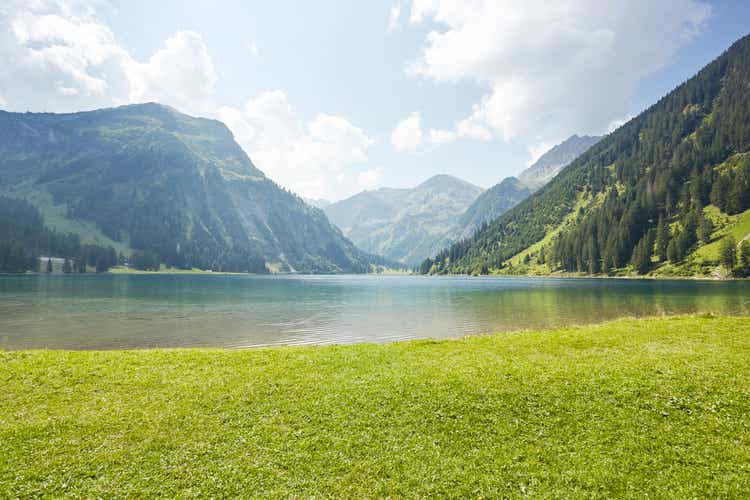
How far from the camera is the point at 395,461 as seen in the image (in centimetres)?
1234

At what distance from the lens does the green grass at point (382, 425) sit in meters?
11.4

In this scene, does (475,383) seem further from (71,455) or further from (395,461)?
(71,455)

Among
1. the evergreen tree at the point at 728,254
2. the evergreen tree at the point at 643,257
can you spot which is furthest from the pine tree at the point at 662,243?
the evergreen tree at the point at 728,254

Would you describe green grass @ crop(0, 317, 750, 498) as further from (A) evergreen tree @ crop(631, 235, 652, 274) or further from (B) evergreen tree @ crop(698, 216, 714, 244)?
(A) evergreen tree @ crop(631, 235, 652, 274)

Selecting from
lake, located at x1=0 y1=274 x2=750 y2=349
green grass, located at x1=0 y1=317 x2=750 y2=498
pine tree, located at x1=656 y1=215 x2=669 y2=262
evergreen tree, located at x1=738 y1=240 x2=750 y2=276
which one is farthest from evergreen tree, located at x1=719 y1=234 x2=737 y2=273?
green grass, located at x1=0 y1=317 x2=750 y2=498

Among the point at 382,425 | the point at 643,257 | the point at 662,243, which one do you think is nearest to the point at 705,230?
the point at 662,243

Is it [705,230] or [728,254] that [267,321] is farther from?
[705,230]

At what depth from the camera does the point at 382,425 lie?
1435 cm

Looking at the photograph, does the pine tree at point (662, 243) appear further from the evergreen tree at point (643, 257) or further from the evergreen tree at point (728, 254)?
the evergreen tree at point (728, 254)

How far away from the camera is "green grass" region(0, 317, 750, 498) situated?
37.3 feet

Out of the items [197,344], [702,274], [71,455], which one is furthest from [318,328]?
[702,274]

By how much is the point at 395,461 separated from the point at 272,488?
4.03 metres

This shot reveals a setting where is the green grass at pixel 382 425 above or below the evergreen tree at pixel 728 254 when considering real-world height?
below

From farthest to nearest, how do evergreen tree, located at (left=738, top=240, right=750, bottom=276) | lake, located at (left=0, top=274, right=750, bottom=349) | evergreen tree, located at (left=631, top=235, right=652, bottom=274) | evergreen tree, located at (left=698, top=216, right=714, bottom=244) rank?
evergreen tree, located at (left=631, top=235, right=652, bottom=274)
evergreen tree, located at (left=698, top=216, right=714, bottom=244)
evergreen tree, located at (left=738, top=240, right=750, bottom=276)
lake, located at (left=0, top=274, right=750, bottom=349)
